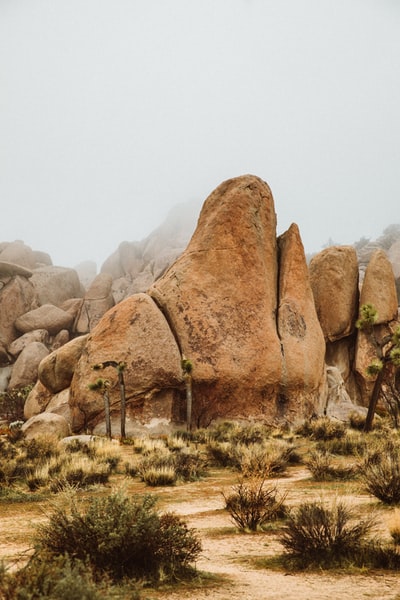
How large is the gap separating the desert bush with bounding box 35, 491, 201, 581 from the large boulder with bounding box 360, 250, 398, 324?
3472 cm

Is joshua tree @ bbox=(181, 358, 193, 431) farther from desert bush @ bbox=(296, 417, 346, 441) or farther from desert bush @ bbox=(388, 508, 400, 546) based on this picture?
desert bush @ bbox=(388, 508, 400, 546)

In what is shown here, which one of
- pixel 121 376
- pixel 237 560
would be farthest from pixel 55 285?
pixel 237 560

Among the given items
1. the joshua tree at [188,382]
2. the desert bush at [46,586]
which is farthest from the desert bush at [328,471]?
the joshua tree at [188,382]

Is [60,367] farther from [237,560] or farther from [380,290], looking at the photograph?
[237,560]

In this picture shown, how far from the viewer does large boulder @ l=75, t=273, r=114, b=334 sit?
6169cm

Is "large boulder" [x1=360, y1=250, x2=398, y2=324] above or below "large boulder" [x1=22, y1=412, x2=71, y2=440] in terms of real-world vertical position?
above

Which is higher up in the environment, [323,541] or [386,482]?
[323,541]

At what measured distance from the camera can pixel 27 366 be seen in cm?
5294

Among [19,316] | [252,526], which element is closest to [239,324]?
[252,526]

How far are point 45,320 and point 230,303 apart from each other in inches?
1479

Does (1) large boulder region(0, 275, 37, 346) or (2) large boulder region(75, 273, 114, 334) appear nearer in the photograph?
(1) large boulder region(0, 275, 37, 346)

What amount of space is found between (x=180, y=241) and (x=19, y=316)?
119 ft

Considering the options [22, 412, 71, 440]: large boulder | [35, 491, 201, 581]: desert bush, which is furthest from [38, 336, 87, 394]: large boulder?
[35, 491, 201, 581]: desert bush

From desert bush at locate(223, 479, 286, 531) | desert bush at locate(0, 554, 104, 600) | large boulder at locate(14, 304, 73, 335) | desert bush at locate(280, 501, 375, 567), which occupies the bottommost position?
desert bush at locate(223, 479, 286, 531)
